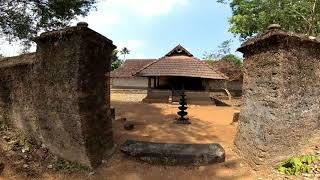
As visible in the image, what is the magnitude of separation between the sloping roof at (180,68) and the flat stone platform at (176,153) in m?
12.8

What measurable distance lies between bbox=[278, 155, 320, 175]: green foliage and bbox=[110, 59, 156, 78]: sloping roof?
23799 millimetres

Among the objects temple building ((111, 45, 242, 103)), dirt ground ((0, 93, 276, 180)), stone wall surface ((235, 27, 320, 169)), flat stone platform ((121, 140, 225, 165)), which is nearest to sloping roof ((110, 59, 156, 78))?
temple building ((111, 45, 242, 103))

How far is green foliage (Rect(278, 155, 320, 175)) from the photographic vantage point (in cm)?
790

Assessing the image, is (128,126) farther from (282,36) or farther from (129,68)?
(129,68)

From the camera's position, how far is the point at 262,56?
8656 mm

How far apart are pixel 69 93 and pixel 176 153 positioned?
290 centimetres

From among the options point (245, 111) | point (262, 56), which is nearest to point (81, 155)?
point (245, 111)

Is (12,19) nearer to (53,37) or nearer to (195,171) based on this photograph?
(53,37)

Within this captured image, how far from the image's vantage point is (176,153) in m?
8.98

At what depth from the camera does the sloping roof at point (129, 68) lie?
105 ft

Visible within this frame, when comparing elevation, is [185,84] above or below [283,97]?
below

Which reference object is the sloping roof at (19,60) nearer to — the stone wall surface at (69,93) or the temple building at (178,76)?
the stone wall surface at (69,93)

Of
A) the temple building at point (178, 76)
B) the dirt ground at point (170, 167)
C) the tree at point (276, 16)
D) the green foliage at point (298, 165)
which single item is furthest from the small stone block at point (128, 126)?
the tree at point (276, 16)

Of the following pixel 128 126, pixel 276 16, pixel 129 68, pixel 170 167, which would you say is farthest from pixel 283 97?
pixel 129 68
